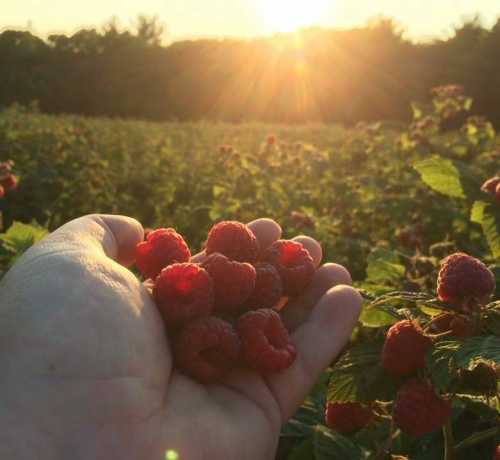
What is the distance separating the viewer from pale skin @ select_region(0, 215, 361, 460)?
1.40 metres

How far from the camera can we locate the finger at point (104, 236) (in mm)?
1870

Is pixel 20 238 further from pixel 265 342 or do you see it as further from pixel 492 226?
pixel 492 226

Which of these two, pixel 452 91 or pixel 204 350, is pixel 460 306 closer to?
pixel 204 350

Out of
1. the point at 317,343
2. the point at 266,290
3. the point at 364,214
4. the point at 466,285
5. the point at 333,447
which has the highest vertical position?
the point at 466,285

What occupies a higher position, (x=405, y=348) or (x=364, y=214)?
(x=405, y=348)

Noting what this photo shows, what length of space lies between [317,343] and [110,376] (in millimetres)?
624

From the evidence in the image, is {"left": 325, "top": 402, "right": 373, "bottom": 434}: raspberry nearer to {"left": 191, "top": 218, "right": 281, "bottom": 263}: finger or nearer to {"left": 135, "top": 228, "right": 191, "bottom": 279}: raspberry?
{"left": 135, "top": 228, "right": 191, "bottom": 279}: raspberry

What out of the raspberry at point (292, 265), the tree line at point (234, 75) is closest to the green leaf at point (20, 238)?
the raspberry at point (292, 265)

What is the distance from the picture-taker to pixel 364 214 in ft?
18.9

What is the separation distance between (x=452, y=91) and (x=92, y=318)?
20.8 feet

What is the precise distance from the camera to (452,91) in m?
7.11

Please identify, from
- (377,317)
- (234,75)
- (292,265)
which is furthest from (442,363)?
(234,75)

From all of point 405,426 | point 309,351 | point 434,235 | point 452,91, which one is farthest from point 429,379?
point 452,91

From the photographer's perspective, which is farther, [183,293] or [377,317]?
[183,293]
